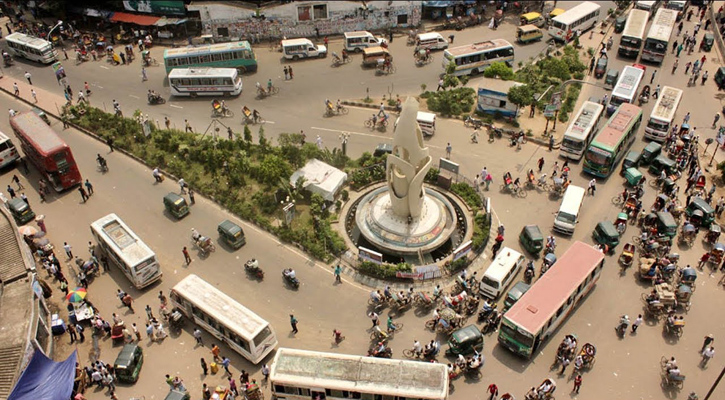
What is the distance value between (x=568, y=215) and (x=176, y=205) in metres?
28.7

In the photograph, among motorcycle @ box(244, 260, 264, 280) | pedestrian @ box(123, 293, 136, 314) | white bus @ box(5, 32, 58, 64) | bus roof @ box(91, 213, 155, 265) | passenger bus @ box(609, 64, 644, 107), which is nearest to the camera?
pedestrian @ box(123, 293, 136, 314)

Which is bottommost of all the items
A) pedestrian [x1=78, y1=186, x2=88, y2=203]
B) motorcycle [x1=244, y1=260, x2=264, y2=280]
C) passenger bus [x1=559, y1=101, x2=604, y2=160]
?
motorcycle [x1=244, y1=260, x2=264, y2=280]

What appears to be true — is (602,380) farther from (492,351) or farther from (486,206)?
(486,206)

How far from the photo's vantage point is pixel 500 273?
37344mm

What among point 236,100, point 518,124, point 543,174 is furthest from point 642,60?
point 236,100

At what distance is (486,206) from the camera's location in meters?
43.8

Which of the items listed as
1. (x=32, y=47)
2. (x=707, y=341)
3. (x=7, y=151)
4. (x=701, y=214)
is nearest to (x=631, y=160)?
(x=701, y=214)

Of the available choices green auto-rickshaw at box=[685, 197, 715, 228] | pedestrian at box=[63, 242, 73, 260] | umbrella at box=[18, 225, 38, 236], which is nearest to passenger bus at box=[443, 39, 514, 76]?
green auto-rickshaw at box=[685, 197, 715, 228]

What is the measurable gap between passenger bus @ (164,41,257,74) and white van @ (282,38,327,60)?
418cm

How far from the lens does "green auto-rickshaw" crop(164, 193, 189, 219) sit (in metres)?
43.8

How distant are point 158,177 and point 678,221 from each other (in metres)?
40.2

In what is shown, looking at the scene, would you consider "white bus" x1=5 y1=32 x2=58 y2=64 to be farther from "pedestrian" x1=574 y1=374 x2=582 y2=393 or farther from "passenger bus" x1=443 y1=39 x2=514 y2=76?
"pedestrian" x1=574 y1=374 x2=582 y2=393

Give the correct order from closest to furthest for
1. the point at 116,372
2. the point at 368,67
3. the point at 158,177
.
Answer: the point at 116,372 → the point at 158,177 → the point at 368,67

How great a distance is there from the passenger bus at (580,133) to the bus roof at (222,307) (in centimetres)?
3022
